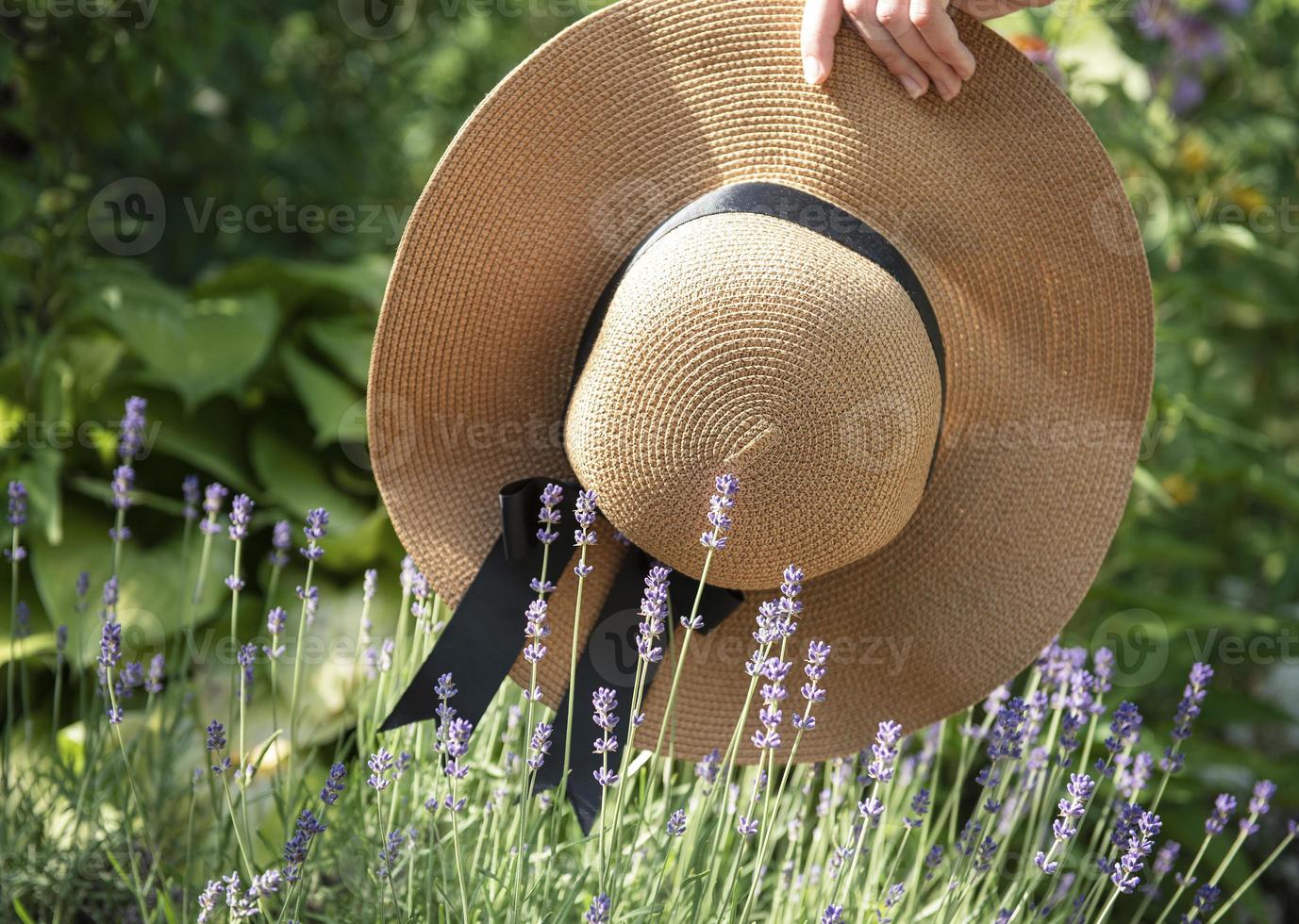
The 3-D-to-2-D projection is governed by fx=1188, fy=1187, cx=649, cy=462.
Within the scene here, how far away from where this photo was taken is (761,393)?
3.95 feet

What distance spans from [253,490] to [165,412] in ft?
0.81

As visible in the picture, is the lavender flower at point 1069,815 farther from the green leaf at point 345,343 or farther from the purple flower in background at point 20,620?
the green leaf at point 345,343

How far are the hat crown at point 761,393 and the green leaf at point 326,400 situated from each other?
1.32m

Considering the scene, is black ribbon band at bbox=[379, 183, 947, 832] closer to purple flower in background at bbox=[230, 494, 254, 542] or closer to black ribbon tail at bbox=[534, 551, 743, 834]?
black ribbon tail at bbox=[534, 551, 743, 834]

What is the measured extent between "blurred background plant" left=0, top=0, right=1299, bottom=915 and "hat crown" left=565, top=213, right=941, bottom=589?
40.3 inches

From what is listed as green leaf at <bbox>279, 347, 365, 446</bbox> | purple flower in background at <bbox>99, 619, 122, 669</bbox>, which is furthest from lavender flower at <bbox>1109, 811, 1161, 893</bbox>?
green leaf at <bbox>279, 347, 365, 446</bbox>

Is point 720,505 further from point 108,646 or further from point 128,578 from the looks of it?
point 128,578

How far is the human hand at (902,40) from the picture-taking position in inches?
49.8

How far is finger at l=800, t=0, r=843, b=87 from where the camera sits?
4.21 ft

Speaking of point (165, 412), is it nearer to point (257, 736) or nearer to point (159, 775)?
point (257, 736)

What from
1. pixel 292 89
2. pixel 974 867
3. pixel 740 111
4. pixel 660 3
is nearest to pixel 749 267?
pixel 740 111

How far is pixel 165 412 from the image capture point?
253cm

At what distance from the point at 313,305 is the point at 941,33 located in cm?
193

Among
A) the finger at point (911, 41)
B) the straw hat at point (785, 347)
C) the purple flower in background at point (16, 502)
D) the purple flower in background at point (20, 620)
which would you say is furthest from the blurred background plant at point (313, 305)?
the finger at point (911, 41)
